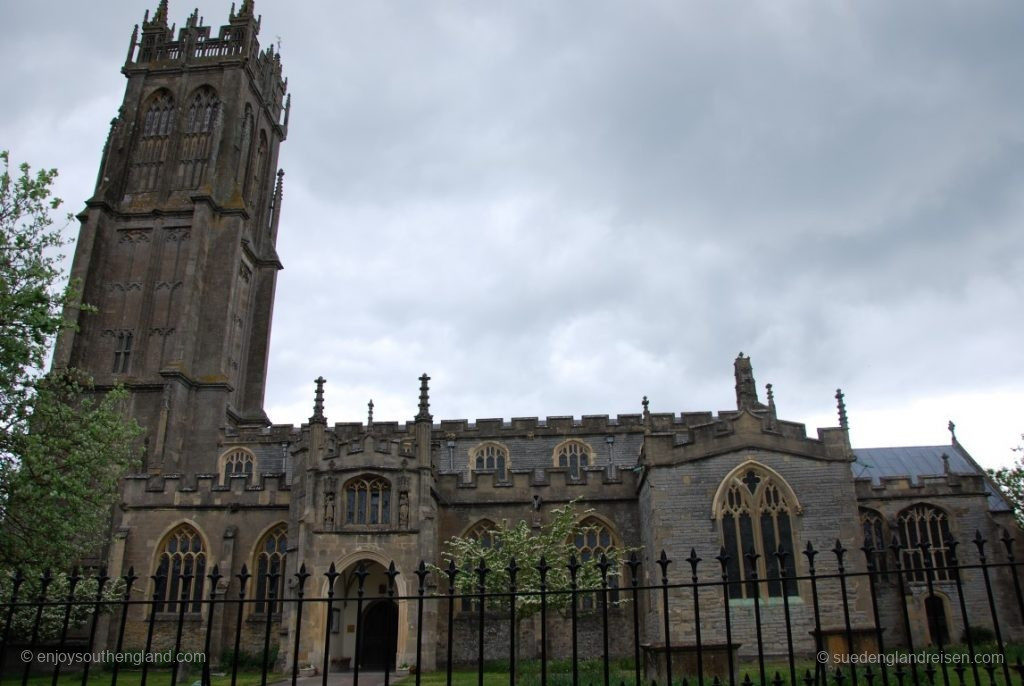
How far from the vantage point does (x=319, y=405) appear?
86.0 feet

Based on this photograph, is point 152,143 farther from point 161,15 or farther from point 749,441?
point 749,441

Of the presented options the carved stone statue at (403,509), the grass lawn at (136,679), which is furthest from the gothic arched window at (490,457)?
the grass lawn at (136,679)

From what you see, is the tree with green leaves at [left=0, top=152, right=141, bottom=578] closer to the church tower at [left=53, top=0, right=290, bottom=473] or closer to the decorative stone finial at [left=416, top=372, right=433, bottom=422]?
the decorative stone finial at [left=416, top=372, right=433, bottom=422]

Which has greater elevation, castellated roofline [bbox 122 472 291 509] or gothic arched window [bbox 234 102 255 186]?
gothic arched window [bbox 234 102 255 186]

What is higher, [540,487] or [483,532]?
[540,487]

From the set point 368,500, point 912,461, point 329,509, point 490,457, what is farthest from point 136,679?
point 912,461

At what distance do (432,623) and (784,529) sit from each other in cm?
1057

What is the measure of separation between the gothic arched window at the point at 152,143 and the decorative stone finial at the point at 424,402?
23318mm

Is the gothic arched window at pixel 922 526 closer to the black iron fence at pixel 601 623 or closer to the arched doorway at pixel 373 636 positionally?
the black iron fence at pixel 601 623

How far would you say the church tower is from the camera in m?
35.7

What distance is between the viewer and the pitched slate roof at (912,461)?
1373 inches

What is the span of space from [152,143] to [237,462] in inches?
727

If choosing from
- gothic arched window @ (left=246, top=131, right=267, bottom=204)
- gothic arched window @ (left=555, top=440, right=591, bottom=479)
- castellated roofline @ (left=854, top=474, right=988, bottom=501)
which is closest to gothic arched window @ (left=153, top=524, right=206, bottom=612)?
gothic arched window @ (left=555, top=440, right=591, bottom=479)

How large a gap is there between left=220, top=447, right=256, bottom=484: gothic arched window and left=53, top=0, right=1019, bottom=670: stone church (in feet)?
0.32
